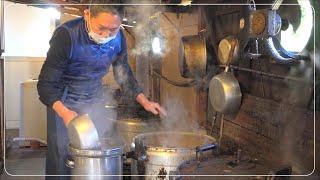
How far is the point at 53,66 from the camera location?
1.38 metres

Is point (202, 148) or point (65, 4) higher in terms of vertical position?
point (65, 4)

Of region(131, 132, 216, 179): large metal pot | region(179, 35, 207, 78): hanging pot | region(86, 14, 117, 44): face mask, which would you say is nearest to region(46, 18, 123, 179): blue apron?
region(86, 14, 117, 44): face mask

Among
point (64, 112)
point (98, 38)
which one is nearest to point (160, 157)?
point (64, 112)

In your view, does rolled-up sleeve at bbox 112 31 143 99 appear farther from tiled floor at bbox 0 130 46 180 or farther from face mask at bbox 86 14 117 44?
tiled floor at bbox 0 130 46 180

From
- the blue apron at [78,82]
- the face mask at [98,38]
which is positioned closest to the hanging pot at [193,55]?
the blue apron at [78,82]

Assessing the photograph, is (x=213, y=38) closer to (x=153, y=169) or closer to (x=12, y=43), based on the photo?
(x=153, y=169)

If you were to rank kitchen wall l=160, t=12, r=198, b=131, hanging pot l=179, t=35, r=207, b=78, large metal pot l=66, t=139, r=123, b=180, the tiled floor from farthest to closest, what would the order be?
1. the tiled floor
2. kitchen wall l=160, t=12, r=198, b=131
3. hanging pot l=179, t=35, r=207, b=78
4. large metal pot l=66, t=139, r=123, b=180

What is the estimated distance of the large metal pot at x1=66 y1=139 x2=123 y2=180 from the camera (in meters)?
1.26

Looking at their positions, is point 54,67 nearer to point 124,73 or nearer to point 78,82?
point 78,82

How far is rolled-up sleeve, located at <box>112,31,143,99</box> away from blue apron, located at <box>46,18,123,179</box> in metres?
0.04

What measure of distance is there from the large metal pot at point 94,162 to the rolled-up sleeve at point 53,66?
238mm

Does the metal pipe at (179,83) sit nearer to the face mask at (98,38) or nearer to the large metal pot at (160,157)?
the large metal pot at (160,157)

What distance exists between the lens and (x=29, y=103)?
5.88 feet

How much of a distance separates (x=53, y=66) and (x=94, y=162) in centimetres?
40
